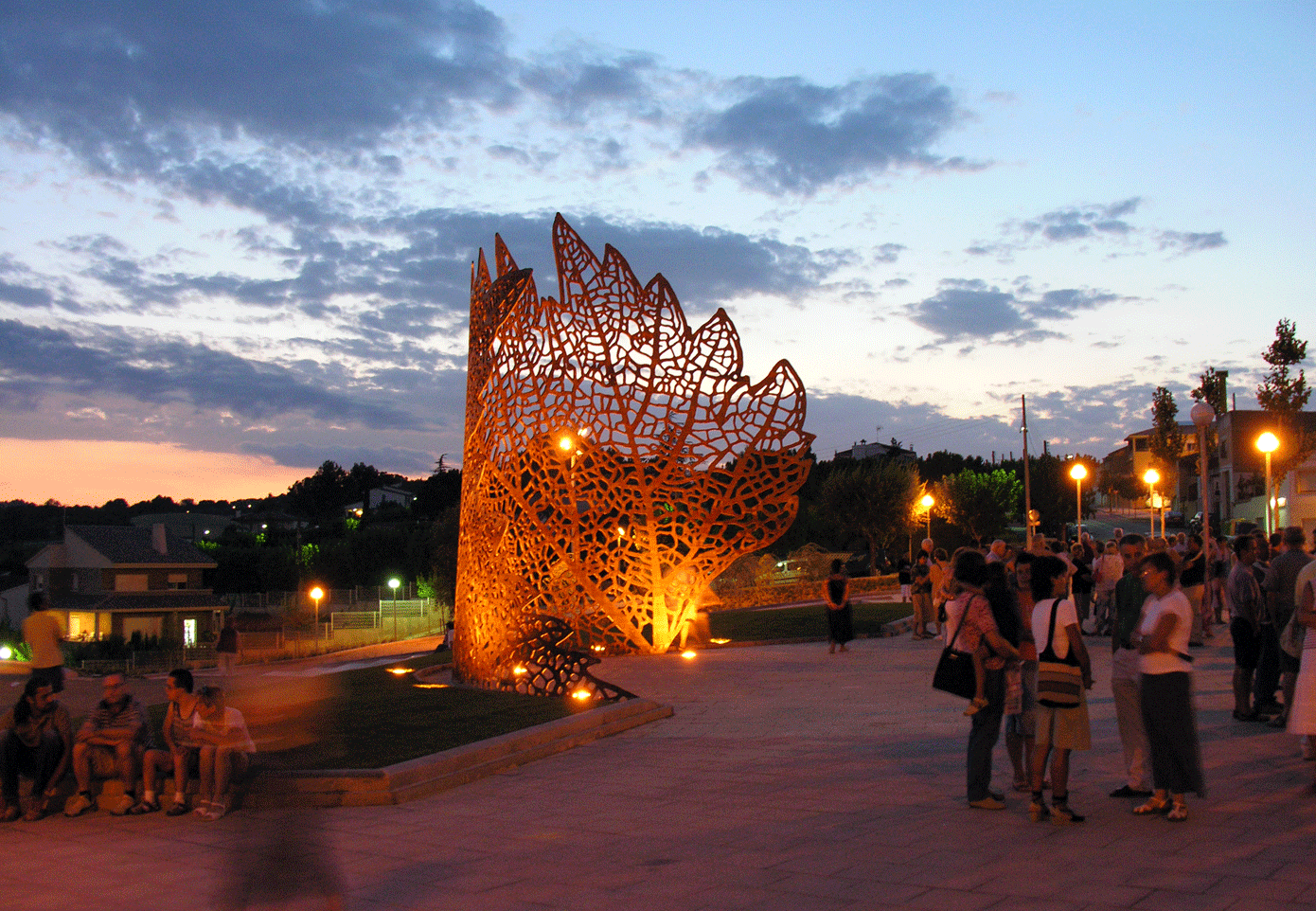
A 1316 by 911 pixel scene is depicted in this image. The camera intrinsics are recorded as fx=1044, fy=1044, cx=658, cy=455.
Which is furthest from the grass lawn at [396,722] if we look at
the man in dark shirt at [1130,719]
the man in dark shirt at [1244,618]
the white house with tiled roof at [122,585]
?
the white house with tiled roof at [122,585]

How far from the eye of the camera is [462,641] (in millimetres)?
13953

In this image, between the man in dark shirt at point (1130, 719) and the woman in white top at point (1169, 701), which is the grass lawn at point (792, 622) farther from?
the woman in white top at point (1169, 701)

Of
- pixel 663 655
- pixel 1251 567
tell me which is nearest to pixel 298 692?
pixel 1251 567

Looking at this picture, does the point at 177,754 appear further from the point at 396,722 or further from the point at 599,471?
the point at 599,471

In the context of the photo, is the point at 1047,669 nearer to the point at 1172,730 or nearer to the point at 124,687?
the point at 1172,730

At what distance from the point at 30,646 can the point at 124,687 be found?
1.85 m

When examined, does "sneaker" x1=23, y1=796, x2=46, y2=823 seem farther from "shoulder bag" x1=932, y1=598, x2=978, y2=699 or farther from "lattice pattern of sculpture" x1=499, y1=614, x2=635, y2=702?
"shoulder bag" x1=932, y1=598, x2=978, y2=699

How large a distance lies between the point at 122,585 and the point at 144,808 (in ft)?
136

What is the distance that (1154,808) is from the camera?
5887mm

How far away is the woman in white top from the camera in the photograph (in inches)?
226

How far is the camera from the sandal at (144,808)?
7.32 metres

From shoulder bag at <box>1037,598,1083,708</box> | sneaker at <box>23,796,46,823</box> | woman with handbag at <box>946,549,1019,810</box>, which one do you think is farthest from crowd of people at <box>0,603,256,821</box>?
shoulder bag at <box>1037,598,1083,708</box>

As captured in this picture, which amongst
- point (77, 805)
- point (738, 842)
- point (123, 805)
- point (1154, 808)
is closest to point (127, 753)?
point (123, 805)

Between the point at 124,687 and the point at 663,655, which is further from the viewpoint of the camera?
the point at 663,655
